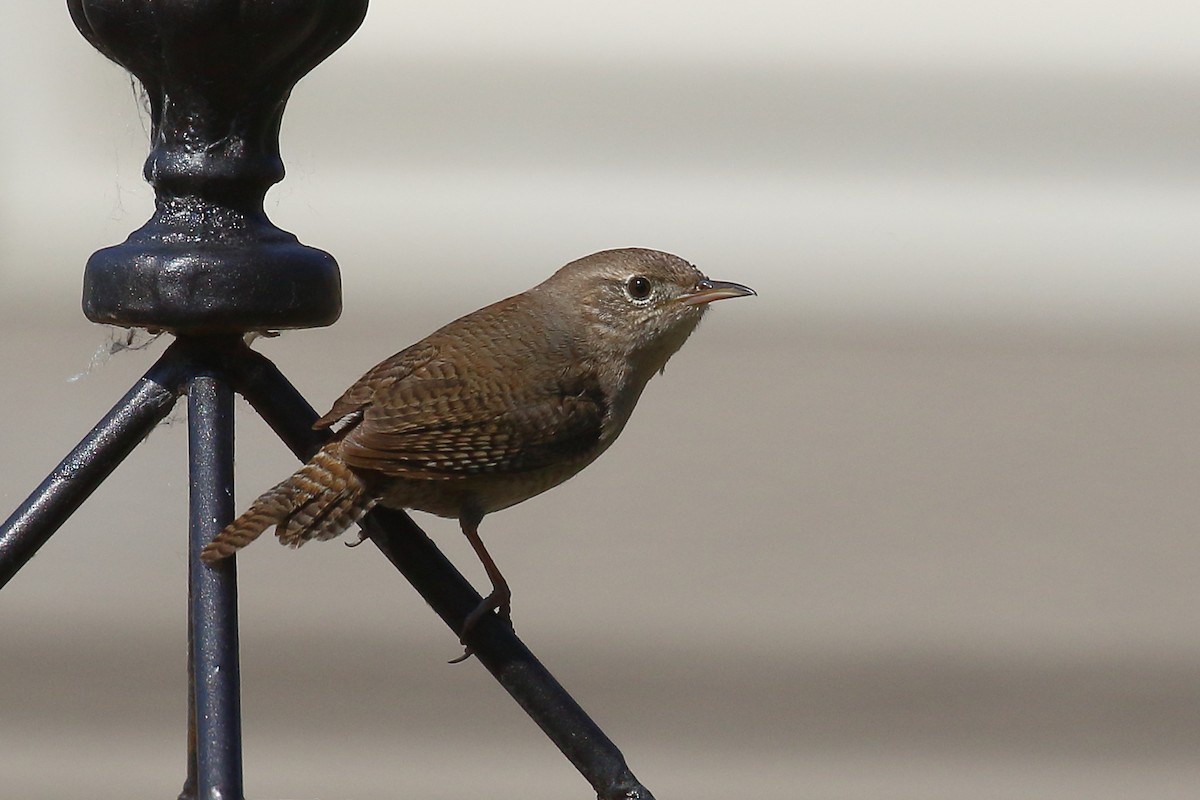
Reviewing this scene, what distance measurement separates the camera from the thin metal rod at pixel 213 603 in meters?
1.38

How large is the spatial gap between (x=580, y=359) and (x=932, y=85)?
16.8 feet

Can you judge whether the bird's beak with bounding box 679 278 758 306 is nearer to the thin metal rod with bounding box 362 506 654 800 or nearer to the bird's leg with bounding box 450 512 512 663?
the bird's leg with bounding box 450 512 512 663

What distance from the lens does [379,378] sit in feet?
8.76

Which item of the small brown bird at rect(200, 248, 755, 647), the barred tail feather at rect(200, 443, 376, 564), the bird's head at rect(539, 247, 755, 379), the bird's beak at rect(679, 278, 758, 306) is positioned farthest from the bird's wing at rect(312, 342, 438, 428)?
the bird's beak at rect(679, 278, 758, 306)

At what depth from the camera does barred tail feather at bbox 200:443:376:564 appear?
7.19 feet

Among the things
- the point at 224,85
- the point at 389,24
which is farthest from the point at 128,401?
the point at 389,24

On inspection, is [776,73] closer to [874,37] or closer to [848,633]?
[874,37]

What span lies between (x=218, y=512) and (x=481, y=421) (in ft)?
4.26

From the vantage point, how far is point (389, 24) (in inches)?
298

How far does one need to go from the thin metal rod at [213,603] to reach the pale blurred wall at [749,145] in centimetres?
603

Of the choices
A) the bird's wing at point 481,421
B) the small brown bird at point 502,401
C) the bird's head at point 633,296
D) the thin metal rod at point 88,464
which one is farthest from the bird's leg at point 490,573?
the thin metal rod at point 88,464

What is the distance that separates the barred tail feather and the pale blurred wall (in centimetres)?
533

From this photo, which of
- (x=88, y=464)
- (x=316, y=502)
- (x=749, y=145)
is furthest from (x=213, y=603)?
(x=749, y=145)

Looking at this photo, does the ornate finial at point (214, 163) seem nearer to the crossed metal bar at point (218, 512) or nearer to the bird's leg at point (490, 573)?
the crossed metal bar at point (218, 512)
